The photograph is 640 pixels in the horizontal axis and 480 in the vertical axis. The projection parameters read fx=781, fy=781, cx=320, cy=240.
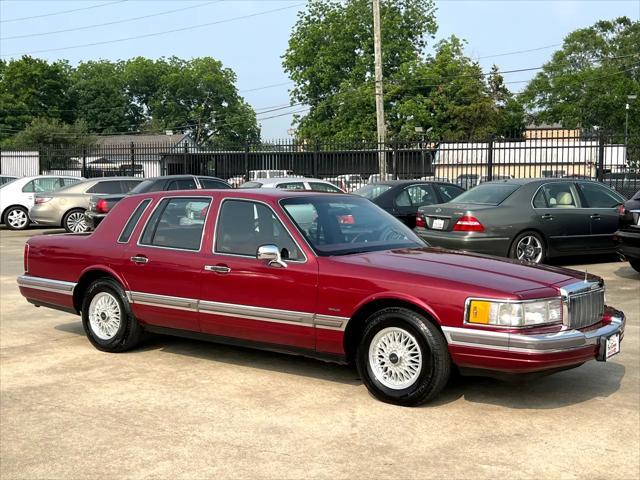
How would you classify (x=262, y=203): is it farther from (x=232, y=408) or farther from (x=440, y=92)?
(x=440, y=92)

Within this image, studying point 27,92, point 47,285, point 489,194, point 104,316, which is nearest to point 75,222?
point 489,194

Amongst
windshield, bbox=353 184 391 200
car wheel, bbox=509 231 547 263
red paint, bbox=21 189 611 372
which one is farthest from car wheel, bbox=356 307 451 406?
windshield, bbox=353 184 391 200

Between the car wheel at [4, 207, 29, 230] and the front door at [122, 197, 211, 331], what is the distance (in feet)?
54.2

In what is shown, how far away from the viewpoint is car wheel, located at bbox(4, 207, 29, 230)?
72.2ft

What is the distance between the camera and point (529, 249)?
41.6ft

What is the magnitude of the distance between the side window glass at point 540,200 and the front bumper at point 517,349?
770 centimetres

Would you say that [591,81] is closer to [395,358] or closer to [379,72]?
[379,72]

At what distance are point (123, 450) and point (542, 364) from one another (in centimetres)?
271

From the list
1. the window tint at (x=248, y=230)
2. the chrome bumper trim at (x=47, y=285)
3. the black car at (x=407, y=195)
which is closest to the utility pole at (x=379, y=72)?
the black car at (x=407, y=195)

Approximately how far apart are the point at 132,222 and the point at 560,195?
330 inches

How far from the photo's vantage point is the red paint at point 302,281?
526 cm

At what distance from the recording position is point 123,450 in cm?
470

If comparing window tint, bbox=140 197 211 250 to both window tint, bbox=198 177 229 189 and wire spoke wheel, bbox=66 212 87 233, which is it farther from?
wire spoke wheel, bbox=66 212 87 233

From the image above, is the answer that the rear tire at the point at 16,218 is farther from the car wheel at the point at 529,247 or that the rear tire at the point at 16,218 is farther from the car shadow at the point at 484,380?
the car shadow at the point at 484,380
